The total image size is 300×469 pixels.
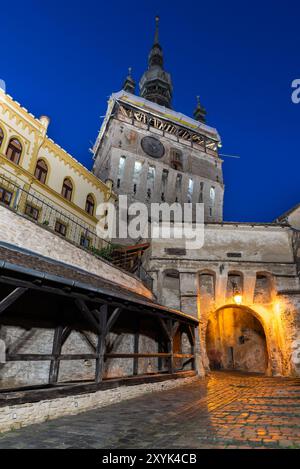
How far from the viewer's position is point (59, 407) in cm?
531

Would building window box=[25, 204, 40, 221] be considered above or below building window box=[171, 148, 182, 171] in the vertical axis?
below

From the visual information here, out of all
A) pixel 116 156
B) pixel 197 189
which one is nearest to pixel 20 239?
pixel 116 156

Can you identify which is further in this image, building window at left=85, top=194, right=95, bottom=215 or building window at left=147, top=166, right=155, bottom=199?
building window at left=147, top=166, right=155, bottom=199

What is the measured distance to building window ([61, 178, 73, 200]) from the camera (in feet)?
60.8

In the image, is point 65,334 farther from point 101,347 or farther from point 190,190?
point 190,190

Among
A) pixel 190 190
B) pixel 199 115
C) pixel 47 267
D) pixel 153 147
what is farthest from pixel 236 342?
pixel 199 115

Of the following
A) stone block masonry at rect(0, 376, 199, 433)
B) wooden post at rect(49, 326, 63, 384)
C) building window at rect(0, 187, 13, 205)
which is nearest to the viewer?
stone block masonry at rect(0, 376, 199, 433)

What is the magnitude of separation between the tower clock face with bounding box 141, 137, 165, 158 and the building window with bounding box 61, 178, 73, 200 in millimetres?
15018

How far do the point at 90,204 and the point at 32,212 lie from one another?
5174mm

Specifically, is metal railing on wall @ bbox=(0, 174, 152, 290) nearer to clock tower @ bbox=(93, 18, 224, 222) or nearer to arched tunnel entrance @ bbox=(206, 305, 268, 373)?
arched tunnel entrance @ bbox=(206, 305, 268, 373)

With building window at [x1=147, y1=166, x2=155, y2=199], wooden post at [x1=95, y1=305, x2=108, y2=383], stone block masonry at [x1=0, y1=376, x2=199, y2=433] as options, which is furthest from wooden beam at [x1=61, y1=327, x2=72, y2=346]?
building window at [x1=147, y1=166, x2=155, y2=199]

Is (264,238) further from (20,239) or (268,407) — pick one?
Result: (20,239)

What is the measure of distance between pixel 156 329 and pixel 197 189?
23.2 meters
